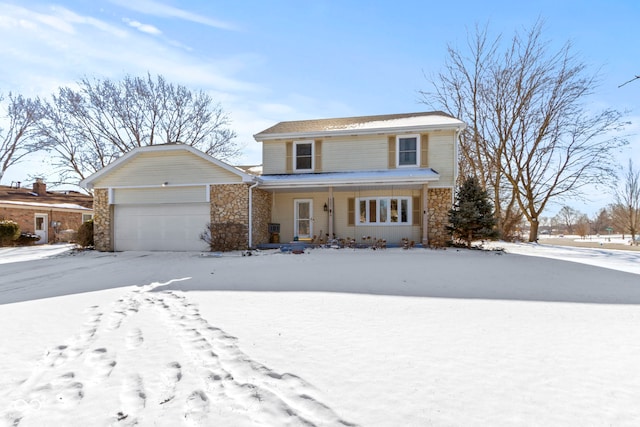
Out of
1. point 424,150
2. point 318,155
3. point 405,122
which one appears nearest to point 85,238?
point 318,155

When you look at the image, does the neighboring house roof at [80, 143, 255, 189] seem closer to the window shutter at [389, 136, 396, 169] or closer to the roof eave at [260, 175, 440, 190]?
the roof eave at [260, 175, 440, 190]

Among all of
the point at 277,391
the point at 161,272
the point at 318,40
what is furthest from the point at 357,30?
the point at 277,391

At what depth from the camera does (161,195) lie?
12.9 m

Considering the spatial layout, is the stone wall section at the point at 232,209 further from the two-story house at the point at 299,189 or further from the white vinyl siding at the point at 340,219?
the white vinyl siding at the point at 340,219

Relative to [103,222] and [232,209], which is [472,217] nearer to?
[232,209]

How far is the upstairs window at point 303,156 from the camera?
14.5 metres

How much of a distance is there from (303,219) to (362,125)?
5099 millimetres

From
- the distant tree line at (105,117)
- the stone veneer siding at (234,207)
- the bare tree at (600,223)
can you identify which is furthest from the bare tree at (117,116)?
the bare tree at (600,223)

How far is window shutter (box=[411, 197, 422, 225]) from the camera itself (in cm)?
1356

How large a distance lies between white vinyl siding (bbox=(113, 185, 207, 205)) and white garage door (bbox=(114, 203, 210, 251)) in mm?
232

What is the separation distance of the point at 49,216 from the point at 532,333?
88.7 feet

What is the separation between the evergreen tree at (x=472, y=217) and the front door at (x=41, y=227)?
2439 centimetres

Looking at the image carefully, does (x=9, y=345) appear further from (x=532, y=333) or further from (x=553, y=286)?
(x=553, y=286)

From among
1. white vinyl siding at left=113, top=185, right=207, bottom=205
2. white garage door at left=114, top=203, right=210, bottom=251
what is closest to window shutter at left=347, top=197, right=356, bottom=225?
white garage door at left=114, top=203, right=210, bottom=251
